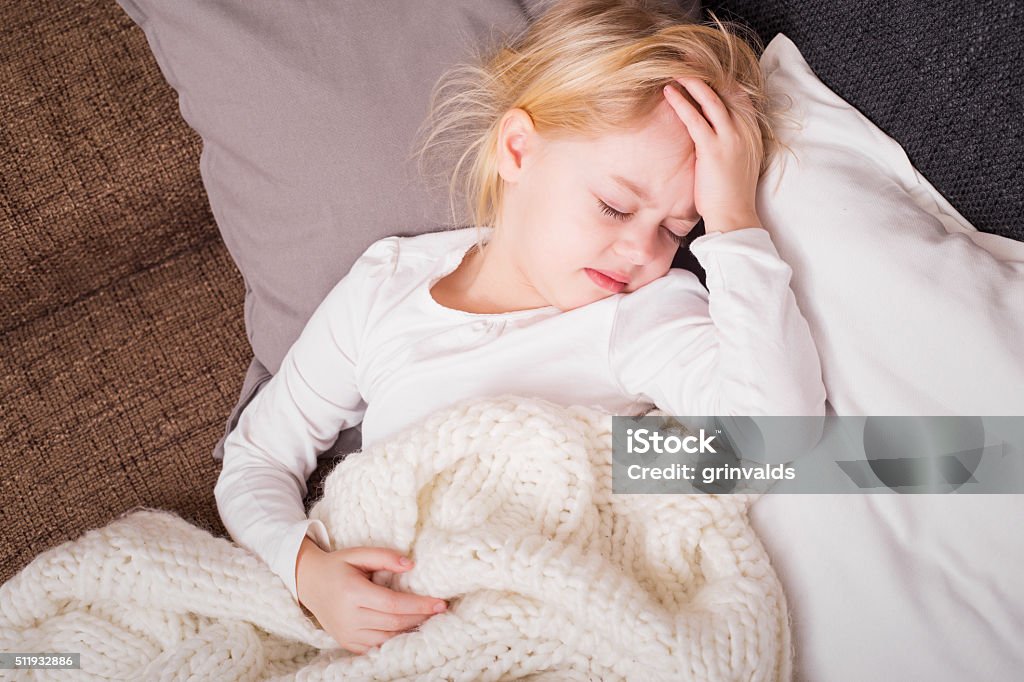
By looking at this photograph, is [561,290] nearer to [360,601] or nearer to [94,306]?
[360,601]

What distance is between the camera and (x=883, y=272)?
0.77 meters

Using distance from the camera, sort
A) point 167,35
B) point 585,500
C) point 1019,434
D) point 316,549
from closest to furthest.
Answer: point 1019,434
point 585,500
point 316,549
point 167,35

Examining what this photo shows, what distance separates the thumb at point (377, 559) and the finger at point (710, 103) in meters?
0.60

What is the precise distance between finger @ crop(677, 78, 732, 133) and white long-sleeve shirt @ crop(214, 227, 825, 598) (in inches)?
5.1

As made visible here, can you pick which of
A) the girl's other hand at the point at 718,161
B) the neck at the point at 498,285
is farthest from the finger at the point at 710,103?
the neck at the point at 498,285

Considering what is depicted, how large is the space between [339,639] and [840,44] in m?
0.88

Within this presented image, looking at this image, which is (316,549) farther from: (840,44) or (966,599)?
(840,44)

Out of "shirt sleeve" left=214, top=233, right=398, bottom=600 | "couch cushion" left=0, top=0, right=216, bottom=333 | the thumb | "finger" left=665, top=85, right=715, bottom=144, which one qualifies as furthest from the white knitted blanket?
"couch cushion" left=0, top=0, right=216, bottom=333

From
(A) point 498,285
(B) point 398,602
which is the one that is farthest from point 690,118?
(B) point 398,602

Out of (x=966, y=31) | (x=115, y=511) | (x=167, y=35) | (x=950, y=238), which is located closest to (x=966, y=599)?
(x=950, y=238)

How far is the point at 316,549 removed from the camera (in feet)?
3.03

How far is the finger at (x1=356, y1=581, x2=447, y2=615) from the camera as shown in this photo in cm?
84

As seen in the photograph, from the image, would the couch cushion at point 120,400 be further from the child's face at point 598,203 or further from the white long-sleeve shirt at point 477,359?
the child's face at point 598,203

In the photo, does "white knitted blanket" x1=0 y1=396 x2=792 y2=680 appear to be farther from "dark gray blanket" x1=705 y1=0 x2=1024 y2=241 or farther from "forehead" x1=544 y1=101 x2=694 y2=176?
"dark gray blanket" x1=705 y1=0 x2=1024 y2=241
